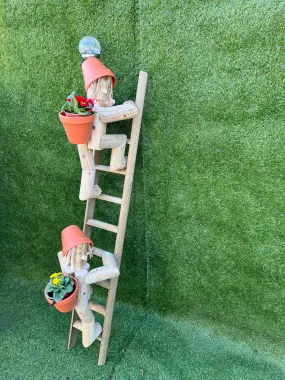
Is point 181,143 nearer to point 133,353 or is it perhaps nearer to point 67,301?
point 67,301

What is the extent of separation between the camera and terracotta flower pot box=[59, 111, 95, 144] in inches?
45.7

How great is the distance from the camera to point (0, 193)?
198 centimetres

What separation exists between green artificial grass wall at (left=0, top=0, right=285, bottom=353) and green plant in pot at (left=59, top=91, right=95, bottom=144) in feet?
1.06

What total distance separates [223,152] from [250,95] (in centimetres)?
25

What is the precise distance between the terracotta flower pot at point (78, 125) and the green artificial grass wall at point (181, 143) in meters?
0.33

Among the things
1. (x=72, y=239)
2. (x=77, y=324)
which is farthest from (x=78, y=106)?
(x=77, y=324)

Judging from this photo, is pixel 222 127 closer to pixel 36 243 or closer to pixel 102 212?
pixel 102 212

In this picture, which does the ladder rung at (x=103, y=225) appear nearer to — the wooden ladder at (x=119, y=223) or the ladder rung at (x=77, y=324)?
the wooden ladder at (x=119, y=223)

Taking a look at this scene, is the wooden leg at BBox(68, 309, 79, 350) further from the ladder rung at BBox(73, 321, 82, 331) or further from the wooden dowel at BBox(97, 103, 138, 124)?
the wooden dowel at BBox(97, 103, 138, 124)

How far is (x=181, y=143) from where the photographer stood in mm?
1448

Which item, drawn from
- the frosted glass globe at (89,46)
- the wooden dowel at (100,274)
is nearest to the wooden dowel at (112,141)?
the frosted glass globe at (89,46)

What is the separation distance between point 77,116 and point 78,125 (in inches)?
1.2

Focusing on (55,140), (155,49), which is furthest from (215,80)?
(55,140)

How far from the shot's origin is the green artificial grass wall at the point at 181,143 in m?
1.27
